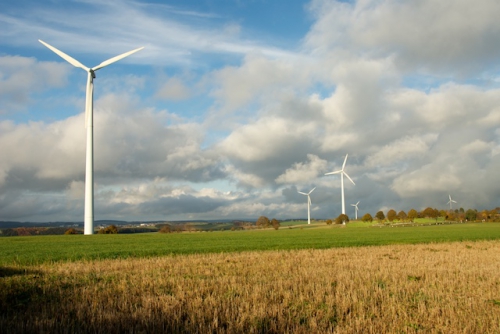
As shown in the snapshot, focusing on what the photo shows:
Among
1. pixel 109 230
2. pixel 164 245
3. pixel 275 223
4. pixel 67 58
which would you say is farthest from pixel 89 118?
pixel 275 223

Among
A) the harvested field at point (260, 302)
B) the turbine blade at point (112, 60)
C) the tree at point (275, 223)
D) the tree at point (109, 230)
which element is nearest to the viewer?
the harvested field at point (260, 302)

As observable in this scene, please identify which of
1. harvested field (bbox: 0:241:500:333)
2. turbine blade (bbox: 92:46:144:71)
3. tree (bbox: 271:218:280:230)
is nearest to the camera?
harvested field (bbox: 0:241:500:333)

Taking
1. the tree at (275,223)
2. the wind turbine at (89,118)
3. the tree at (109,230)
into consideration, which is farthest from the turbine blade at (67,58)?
the tree at (275,223)

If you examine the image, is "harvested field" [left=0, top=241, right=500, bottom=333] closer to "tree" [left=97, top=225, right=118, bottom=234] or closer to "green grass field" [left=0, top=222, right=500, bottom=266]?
"green grass field" [left=0, top=222, right=500, bottom=266]

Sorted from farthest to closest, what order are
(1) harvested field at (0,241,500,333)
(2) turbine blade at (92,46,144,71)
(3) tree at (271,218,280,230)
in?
(3) tree at (271,218,280,230) < (2) turbine blade at (92,46,144,71) < (1) harvested field at (0,241,500,333)

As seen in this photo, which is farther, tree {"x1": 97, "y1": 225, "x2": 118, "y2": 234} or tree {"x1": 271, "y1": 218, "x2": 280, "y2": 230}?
tree {"x1": 271, "y1": 218, "x2": 280, "y2": 230}

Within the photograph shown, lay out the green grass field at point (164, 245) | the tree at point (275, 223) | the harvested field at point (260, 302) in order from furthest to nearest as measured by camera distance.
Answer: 1. the tree at point (275, 223)
2. the green grass field at point (164, 245)
3. the harvested field at point (260, 302)

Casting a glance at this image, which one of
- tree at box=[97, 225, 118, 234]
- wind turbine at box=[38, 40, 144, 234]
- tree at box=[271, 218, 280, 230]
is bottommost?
tree at box=[271, 218, 280, 230]

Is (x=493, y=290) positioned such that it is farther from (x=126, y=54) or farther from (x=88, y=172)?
(x=88, y=172)

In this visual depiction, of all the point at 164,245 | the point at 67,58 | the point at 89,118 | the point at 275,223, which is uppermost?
the point at 67,58

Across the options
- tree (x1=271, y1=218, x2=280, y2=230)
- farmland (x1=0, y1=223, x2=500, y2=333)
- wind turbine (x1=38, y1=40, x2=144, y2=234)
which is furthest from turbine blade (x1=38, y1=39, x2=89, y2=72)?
tree (x1=271, y1=218, x2=280, y2=230)

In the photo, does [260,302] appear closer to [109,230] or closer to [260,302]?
[260,302]

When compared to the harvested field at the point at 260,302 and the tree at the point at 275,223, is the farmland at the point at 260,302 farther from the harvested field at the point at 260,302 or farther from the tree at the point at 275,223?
the tree at the point at 275,223

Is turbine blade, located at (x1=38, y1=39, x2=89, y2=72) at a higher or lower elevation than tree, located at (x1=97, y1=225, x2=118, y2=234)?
higher
